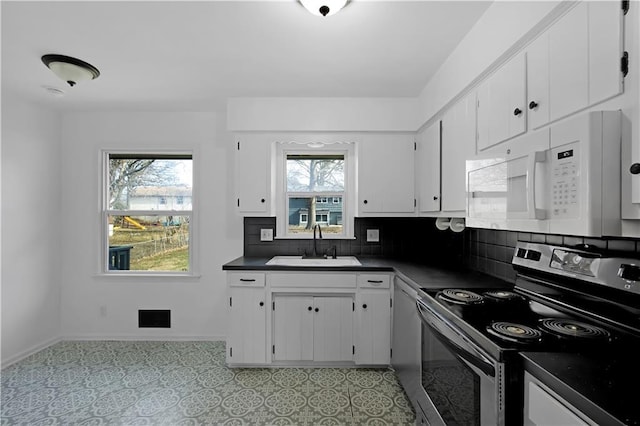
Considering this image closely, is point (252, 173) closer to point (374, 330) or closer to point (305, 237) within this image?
point (305, 237)

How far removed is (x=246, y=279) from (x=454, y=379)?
173 cm

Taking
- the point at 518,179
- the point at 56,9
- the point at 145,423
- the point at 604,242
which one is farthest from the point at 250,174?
the point at 604,242

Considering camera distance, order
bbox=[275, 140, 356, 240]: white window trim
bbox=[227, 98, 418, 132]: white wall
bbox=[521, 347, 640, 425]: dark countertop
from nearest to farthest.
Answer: bbox=[521, 347, 640, 425]: dark countertop < bbox=[227, 98, 418, 132]: white wall < bbox=[275, 140, 356, 240]: white window trim

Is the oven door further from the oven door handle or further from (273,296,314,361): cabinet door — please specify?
(273,296,314,361): cabinet door

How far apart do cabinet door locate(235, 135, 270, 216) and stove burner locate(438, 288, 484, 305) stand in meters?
1.78

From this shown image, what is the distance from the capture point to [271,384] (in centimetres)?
236

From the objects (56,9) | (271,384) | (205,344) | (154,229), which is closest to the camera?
(56,9)

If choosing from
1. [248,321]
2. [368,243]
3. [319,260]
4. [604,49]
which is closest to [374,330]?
[319,260]

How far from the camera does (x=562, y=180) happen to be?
41.3 inches

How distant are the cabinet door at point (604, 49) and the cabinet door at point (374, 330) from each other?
1.92 metres

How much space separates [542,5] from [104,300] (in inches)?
166

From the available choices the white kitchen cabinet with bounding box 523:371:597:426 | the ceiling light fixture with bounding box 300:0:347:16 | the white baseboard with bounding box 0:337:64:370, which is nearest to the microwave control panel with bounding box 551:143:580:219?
the white kitchen cabinet with bounding box 523:371:597:426

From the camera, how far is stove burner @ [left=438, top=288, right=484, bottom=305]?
152cm

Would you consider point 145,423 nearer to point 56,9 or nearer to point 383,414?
point 383,414
